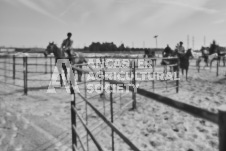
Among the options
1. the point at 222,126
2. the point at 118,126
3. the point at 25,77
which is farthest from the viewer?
the point at 25,77

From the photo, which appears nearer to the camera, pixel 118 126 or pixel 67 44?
pixel 118 126

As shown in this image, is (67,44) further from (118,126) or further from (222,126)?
(222,126)

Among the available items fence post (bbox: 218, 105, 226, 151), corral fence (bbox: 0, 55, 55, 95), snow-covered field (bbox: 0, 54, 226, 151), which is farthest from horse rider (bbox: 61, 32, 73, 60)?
fence post (bbox: 218, 105, 226, 151)

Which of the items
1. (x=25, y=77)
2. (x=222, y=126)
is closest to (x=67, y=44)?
(x=25, y=77)

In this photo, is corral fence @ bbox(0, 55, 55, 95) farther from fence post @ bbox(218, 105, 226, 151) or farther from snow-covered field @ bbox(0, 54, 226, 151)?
fence post @ bbox(218, 105, 226, 151)

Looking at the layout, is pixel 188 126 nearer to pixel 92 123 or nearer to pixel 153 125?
pixel 153 125

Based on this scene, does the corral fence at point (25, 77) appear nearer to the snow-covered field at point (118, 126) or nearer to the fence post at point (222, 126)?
the snow-covered field at point (118, 126)

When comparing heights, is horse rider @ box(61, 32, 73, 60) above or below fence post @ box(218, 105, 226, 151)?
above

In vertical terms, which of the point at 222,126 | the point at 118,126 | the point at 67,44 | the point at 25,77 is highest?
the point at 67,44

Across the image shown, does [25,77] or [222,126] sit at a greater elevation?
[222,126]

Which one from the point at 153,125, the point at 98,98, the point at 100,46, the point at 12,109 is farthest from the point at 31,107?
the point at 100,46

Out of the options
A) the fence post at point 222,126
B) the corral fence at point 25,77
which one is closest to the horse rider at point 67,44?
the corral fence at point 25,77

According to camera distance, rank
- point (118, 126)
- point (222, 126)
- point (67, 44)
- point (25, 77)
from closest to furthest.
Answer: point (222, 126), point (118, 126), point (25, 77), point (67, 44)

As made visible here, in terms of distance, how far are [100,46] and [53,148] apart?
256 ft
